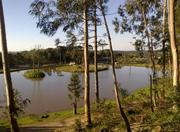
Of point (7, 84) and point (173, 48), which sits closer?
point (7, 84)

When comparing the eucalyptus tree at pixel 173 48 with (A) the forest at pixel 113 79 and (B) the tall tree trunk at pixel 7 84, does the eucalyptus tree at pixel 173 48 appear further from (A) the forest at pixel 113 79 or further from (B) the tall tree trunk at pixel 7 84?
(B) the tall tree trunk at pixel 7 84

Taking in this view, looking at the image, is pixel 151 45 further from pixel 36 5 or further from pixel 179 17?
pixel 36 5

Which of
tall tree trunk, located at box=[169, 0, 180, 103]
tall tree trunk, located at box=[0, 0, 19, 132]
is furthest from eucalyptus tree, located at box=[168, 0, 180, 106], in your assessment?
tall tree trunk, located at box=[0, 0, 19, 132]

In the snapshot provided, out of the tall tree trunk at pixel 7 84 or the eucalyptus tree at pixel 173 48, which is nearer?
the tall tree trunk at pixel 7 84

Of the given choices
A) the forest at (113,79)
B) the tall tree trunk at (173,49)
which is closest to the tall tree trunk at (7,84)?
the forest at (113,79)

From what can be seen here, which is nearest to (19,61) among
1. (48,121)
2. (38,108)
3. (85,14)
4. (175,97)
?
(38,108)

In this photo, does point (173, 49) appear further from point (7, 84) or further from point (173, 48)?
point (7, 84)

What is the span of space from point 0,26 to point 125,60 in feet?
41.7

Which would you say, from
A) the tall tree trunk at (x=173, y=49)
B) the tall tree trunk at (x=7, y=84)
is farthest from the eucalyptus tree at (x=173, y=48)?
the tall tree trunk at (x=7, y=84)

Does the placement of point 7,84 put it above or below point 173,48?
below

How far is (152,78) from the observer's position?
1786 cm

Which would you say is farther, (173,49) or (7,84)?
(173,49)

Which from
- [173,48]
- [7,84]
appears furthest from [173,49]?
[7,84]

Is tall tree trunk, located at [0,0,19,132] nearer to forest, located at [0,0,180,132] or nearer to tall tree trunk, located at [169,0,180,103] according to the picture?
forest, located at [0,0,180,132]
